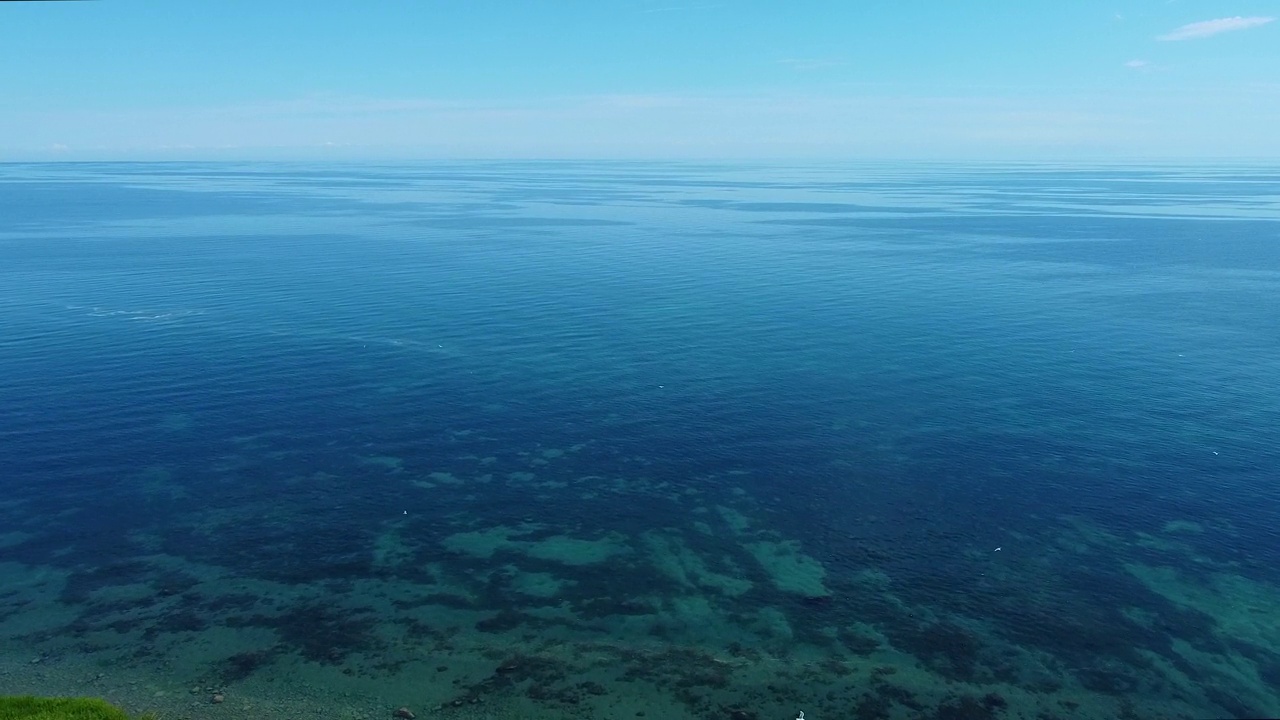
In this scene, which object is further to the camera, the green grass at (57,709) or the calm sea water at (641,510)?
the calm sea water at (641,510)

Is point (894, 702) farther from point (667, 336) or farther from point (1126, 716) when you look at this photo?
point (667, 336)

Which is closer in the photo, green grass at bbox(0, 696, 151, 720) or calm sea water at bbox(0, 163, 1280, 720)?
green grass at bbox(0, 696, 151, 720)

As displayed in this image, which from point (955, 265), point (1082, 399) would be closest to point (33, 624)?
point (1082, 399)

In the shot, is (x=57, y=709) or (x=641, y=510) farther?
(x=641, y=510)

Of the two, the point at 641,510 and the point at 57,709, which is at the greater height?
the point at 641,510
